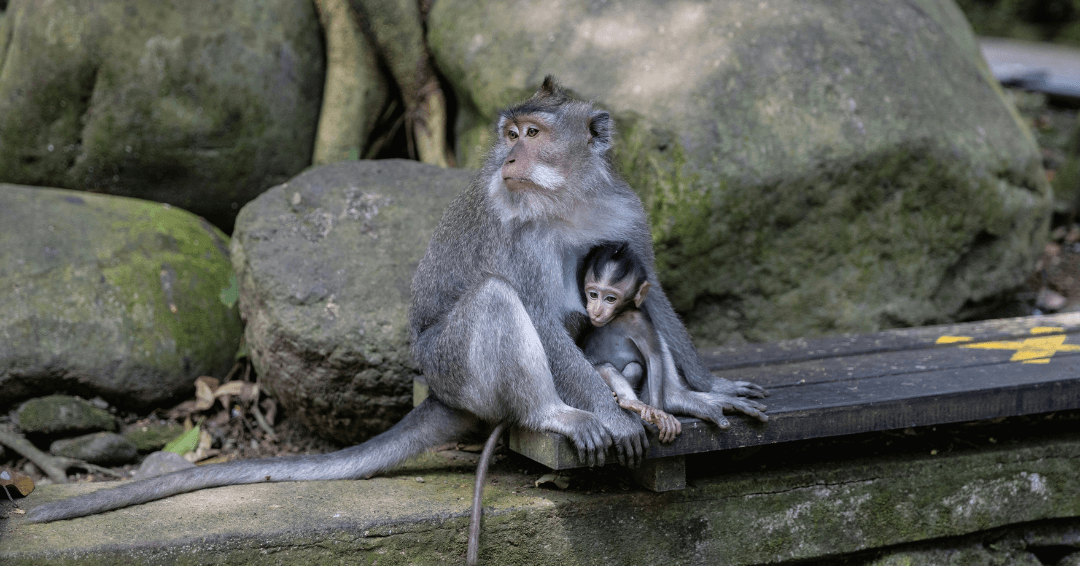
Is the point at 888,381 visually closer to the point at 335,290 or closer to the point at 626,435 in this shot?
the point at 626,435

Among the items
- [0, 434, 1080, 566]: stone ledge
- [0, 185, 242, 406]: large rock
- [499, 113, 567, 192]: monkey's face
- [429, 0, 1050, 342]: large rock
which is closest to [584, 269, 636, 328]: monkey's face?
[499, 113, 567, 192]: monkey's face

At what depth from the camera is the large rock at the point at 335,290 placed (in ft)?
12.9

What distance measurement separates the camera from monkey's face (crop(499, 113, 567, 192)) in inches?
121

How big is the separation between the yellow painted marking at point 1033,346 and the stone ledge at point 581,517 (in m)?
0.35

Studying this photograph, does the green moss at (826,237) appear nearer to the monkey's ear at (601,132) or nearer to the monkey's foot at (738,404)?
the monkey's ear at (601,132)

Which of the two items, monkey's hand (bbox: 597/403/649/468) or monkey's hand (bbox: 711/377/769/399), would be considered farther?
monkey's hand (bbox: 711/377/769/399)

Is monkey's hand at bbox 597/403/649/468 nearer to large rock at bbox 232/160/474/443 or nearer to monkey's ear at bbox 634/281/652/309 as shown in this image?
monkey's ear at bbox 634/281/652/309

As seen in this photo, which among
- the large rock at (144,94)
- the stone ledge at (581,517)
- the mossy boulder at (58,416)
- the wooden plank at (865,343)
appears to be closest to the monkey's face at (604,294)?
the stone ledge at (581,517)

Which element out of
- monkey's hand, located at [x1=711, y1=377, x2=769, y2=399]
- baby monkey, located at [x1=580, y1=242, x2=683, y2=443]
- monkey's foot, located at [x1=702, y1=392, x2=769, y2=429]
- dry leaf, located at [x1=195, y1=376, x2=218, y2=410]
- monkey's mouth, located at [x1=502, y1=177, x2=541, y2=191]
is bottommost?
dry leaf, located at [x1=195, y1=376, x2=218, y2=410]

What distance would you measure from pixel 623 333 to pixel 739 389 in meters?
0.48

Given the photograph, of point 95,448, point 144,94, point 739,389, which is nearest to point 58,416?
point 95,448

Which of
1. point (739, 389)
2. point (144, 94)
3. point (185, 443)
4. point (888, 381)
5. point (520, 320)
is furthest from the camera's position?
point (144, 94)

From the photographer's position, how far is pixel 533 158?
3100 millimetres

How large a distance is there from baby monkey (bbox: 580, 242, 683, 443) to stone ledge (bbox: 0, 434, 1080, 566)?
372 millimetres
